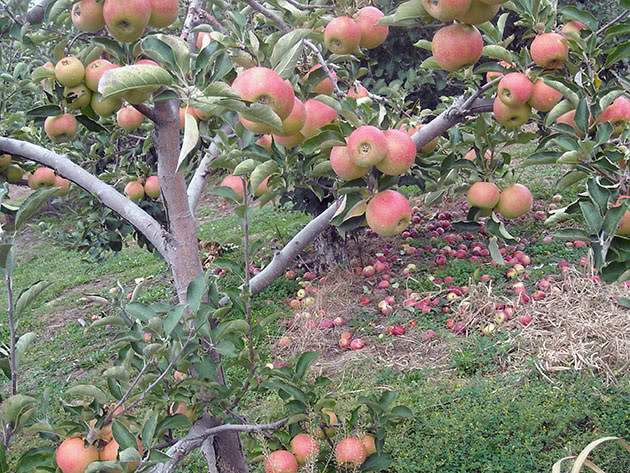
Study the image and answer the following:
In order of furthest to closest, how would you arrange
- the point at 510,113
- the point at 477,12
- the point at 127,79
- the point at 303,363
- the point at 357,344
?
the point at 357,344 → the point at 303,363 → the point at 510,113 → the point at 477,12 → the point at 127,79

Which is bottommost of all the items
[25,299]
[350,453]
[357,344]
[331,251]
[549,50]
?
[331,251]

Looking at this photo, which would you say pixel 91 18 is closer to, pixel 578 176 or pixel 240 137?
pixel 240 137

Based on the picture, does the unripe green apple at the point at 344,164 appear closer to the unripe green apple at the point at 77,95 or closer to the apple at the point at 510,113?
the apple at the point at 510,113

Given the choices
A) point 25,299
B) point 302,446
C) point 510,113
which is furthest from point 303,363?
point 510,113

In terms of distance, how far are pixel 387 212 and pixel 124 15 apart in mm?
634

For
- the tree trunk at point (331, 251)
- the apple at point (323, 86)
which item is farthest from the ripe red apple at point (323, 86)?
the tree trunk at point (331, 251)

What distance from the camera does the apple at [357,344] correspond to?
4125mm

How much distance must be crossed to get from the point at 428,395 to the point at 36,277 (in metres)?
6.42

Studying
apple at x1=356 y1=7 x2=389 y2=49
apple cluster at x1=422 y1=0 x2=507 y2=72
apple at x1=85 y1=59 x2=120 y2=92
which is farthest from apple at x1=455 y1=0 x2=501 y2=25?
apple at x1=85 y1=59 x2=120 y2=92

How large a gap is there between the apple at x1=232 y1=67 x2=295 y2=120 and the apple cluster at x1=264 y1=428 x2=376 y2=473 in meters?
0.98

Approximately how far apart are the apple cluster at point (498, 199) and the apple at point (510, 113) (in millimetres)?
229

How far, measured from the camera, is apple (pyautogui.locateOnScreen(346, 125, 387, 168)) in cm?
111

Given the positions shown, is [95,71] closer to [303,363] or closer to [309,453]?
[303,363]

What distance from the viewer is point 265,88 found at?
3.34ft
